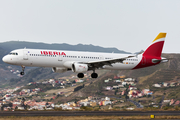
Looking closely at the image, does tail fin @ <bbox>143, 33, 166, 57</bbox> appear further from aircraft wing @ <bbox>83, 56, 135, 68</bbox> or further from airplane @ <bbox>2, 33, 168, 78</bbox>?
aircraft wing @ <bbox>83, 56, 135, 68</bbox>

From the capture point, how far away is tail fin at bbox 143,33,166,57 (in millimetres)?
66125

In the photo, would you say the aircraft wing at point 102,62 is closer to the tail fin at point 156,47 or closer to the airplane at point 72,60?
the airplane at point 72,60

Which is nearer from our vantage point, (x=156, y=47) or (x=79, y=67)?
(x=79, y=67)

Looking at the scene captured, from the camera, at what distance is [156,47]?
66625 mm

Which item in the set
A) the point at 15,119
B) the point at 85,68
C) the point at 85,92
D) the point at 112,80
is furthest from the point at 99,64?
the point at 85,92

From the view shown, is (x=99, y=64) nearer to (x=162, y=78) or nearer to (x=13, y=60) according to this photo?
(x=13, y=60)

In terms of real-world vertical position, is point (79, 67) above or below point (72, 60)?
below

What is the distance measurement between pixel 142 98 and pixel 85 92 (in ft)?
146

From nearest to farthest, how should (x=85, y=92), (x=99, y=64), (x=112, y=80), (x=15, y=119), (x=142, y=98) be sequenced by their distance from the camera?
1. (x=15, y=119)
2. (x=99, y=64)
3. (x=142, y=98)
4. (x=112, y=80)
5. (x=85, y=92)

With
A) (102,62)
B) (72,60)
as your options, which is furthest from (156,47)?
(72,60)

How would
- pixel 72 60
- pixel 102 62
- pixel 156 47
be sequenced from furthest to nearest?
pixel 156 47 → pixel 72 60 → pixel 102 62

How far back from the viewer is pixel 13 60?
182ft

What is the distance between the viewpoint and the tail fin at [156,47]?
2603 inches

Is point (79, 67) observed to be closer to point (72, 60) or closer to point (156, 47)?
point (72, 60)
